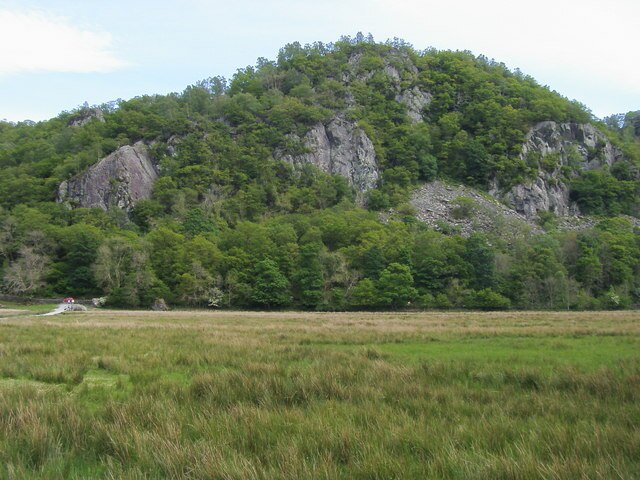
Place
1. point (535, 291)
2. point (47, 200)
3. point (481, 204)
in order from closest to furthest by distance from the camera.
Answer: point (535, 291)
point (47, 200)
point (481, 204)

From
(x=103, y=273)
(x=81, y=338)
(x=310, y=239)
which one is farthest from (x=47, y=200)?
(x=81, y=338)

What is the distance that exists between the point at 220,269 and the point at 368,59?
367 ft

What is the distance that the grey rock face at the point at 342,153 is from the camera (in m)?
122

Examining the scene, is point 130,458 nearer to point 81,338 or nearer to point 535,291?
point 81,338

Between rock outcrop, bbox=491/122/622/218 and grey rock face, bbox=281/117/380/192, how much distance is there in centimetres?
3706

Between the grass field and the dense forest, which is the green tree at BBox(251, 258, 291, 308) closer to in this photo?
the dense forest

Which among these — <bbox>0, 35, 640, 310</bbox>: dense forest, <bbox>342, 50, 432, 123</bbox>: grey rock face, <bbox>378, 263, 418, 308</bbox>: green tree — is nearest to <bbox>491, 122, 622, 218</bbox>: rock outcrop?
<bbox>0, 35, 640, 310</bbox>: dense forest

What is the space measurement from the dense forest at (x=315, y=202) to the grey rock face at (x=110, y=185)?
368 centimetres

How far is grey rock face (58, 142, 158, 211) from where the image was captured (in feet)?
318

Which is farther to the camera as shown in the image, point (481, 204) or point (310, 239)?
point (481, 204)

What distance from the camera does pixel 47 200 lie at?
98.8 meters

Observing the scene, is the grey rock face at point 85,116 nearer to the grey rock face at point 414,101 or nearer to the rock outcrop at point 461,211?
the grey rock face at point 414,101

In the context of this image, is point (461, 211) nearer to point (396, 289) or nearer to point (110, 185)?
point (396, 289)

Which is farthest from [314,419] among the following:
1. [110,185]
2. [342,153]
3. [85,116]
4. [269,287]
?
[85,116]
